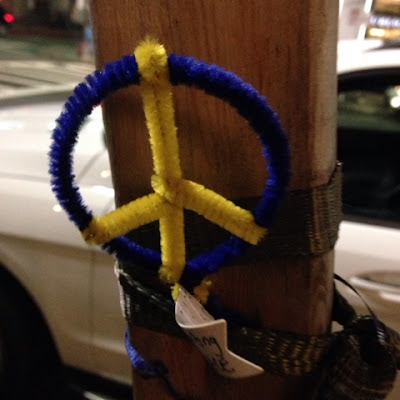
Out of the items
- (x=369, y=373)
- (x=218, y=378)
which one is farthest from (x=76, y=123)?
(x=369, y=373)

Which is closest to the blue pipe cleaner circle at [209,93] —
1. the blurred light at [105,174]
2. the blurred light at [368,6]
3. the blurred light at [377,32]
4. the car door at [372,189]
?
the car door at [372,189]

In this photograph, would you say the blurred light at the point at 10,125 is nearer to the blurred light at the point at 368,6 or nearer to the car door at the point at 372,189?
the car door at the point at 372,189

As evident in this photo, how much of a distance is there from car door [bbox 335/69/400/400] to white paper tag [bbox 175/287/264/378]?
1130 mm

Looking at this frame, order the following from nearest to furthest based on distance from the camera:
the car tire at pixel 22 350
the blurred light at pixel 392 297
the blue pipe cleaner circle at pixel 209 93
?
the blue pipe cleaner circle at pixel 209 93
the blurred light at pixel 392 297
the car tire at pixel 22 350

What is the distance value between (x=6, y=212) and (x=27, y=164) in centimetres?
20

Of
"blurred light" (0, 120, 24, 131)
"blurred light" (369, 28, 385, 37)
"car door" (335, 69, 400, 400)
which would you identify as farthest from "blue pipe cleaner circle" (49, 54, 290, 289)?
"blurred light" (369, 28, 385, 37)

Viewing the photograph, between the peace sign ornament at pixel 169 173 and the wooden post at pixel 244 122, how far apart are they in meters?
0.04

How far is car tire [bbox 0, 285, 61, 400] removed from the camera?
243cm

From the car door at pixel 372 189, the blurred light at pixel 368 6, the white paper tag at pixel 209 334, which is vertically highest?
the white paper tag at pixel 209 334

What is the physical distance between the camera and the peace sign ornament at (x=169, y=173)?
2.27 ft

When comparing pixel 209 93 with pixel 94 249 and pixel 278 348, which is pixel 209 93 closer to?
pixel 278 348

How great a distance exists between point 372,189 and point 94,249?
1.06m

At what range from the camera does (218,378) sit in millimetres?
864

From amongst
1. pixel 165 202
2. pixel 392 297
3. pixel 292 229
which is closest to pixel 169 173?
pixel 165 202
